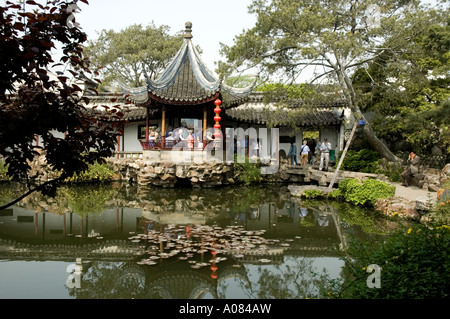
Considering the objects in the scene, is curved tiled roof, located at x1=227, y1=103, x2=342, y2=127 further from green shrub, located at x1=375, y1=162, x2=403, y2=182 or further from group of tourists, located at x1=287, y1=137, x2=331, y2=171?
green shrub, located at x1=375, y1=162, x2=403, y2=182

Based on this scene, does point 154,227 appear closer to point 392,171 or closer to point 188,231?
point 188,231

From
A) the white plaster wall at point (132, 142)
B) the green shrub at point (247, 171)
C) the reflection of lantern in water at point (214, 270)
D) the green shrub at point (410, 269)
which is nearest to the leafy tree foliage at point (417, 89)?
the green shrub at point (247, 171)

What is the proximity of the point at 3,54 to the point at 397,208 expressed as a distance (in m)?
8.65

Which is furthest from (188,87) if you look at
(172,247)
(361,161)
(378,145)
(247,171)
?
(172,247)

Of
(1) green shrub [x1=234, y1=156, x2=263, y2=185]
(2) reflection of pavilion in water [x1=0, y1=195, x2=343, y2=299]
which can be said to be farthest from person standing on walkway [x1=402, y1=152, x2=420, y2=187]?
(1) green shrub [x1=234, y1=156, x2=263, y2=185]

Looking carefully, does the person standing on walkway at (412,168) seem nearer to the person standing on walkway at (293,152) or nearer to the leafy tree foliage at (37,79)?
the person standing on walkway at (293,152)

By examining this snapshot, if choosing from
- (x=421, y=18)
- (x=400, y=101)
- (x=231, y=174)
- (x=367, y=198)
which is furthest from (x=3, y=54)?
(x=400, y=101)

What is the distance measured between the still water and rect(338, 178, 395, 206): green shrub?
44 centimetres

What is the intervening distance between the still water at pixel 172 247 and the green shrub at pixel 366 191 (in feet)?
1.45

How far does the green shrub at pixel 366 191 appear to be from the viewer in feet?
32.0

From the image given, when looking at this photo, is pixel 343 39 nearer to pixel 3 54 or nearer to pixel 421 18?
pixel 421 18

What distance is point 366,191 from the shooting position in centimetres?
1008
